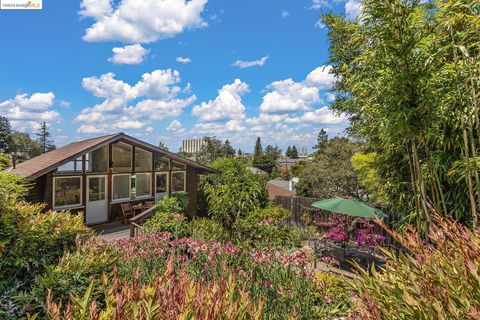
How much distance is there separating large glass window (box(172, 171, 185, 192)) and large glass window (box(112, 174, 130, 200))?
206 cm

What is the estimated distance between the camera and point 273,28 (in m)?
8.37

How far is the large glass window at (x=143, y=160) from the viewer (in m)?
11.9

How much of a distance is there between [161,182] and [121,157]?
2.13 meters

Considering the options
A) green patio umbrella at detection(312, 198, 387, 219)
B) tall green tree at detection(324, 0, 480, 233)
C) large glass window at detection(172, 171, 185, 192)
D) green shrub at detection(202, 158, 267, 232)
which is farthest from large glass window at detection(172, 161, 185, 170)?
tall green tree at detection(324, 0, 480, 233)

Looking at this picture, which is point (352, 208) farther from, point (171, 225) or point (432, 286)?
point (432, 286)

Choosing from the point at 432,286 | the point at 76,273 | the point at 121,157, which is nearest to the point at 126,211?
the point at 121,157

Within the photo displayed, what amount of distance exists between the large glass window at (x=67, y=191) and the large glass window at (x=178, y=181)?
3899mm

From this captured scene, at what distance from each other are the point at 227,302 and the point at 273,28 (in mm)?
8519

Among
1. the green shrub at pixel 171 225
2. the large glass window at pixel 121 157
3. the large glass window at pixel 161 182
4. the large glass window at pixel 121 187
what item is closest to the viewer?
the green shrub at pixel 171 225

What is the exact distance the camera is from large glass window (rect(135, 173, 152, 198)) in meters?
12.0

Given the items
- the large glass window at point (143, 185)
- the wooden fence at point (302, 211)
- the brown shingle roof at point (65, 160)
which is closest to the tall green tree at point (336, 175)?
the wooden fence at point (302, 211)

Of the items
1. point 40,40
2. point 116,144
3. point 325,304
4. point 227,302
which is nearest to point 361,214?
point 325,304

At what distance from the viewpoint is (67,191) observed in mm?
10047

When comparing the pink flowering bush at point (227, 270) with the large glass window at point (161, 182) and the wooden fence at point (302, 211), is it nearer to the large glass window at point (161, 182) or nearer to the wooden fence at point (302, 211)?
the wooden fence at point (302, 211)
